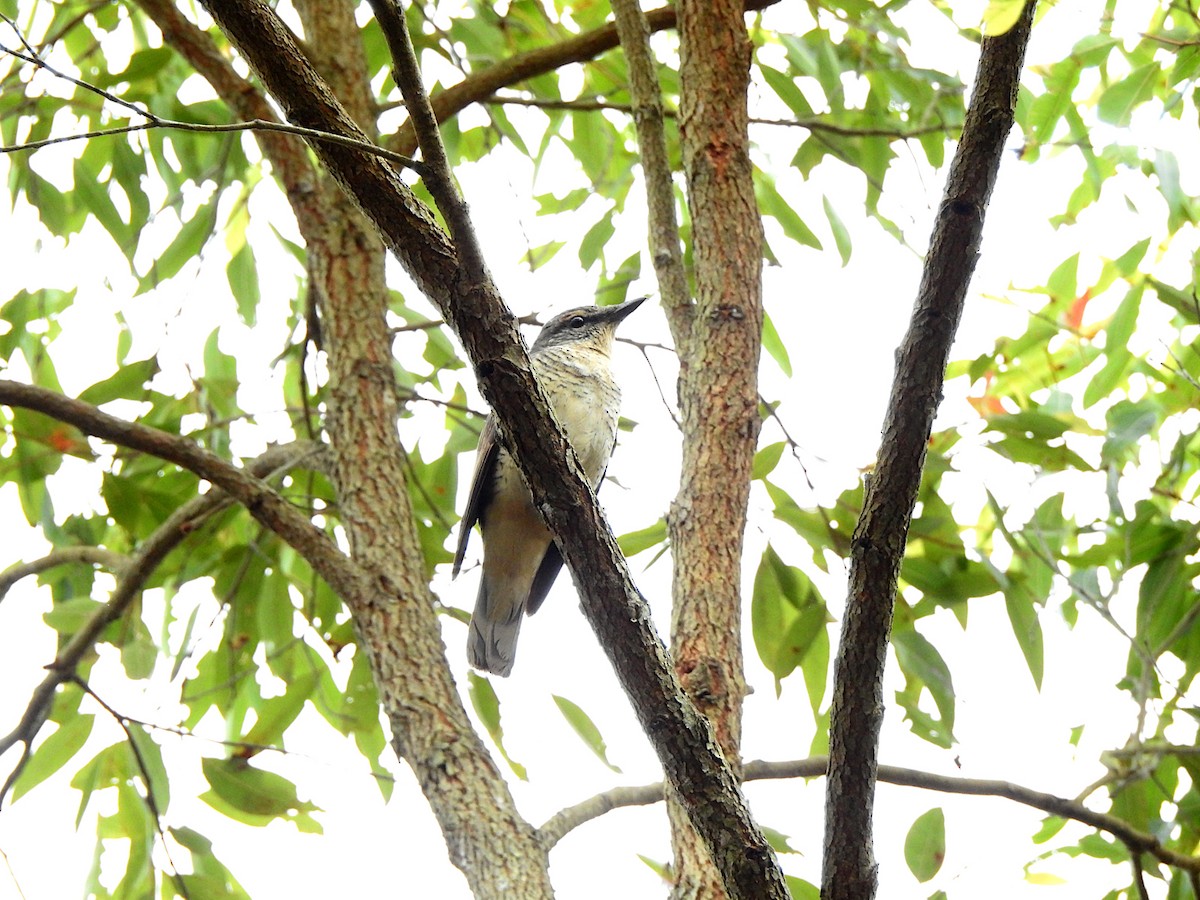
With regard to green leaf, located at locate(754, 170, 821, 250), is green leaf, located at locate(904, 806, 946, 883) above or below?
below

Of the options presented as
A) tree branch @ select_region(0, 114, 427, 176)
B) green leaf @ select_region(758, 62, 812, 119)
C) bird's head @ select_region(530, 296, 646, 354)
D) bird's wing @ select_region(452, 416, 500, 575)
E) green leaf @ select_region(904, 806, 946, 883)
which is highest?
green leaf @ select_region(758, 62, 812, 119)

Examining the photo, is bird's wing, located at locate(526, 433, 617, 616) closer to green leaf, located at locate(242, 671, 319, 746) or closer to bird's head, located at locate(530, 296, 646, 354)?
bird's head, located at locate(530, 296, 646, 354)

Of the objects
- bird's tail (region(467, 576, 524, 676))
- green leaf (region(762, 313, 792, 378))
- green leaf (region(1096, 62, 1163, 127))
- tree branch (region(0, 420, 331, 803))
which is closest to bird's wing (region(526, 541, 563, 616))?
bird's tail (region(467, 576, 524, 676))

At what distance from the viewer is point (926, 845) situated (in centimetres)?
271

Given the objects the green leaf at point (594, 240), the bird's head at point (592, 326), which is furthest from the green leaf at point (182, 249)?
the bird's head at point (592, 326)

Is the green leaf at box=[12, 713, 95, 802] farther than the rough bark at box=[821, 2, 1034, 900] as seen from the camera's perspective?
Yes

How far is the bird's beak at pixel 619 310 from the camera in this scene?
4.47 m

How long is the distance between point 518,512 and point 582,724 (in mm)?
928

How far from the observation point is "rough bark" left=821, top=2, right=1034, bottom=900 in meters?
1.79

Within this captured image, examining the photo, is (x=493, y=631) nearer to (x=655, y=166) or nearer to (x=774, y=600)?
(x=774, y=600)

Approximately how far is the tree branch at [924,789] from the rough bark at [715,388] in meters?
0.23

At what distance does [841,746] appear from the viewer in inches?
72.9

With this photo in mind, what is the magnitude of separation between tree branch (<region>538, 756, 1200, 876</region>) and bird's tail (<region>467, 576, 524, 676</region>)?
97 cm

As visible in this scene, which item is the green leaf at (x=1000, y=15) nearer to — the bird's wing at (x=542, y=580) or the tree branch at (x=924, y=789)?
the tree branch at (x=924, y=789)
